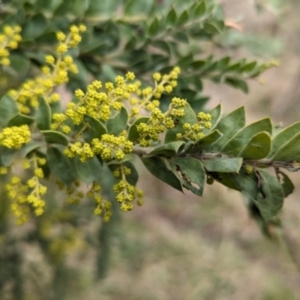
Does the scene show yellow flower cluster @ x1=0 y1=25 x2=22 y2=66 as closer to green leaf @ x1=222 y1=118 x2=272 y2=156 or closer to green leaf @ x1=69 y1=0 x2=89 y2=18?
green leaf @ x1=69 y1=0 x2=89 y2=18

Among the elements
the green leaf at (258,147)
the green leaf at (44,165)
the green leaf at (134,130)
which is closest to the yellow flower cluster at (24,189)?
the green leaf at (44,165)

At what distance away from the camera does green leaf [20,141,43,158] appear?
0.57 meters

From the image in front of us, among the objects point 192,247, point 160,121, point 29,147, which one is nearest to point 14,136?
point 29,147

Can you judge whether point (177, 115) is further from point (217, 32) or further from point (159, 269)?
point (159, 269)

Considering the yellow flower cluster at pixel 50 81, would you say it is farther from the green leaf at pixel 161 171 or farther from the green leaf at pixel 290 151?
the green leaf at pixel 290 151

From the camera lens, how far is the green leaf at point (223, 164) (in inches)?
19.2

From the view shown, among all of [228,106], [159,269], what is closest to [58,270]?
[159,269]

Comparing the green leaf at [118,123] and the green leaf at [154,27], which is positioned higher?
the green leaf at [154,27]

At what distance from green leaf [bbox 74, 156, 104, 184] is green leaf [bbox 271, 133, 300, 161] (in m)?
0.20

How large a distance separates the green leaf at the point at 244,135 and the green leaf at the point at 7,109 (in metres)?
0.25

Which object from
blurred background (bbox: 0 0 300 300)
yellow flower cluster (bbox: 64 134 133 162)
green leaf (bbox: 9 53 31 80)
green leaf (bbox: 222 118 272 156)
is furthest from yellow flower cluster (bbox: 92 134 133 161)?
blurred background (bbox: 0 0 300 300)

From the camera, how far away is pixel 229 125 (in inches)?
21.3

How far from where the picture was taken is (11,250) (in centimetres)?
117

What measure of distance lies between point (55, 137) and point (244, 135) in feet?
0.68
